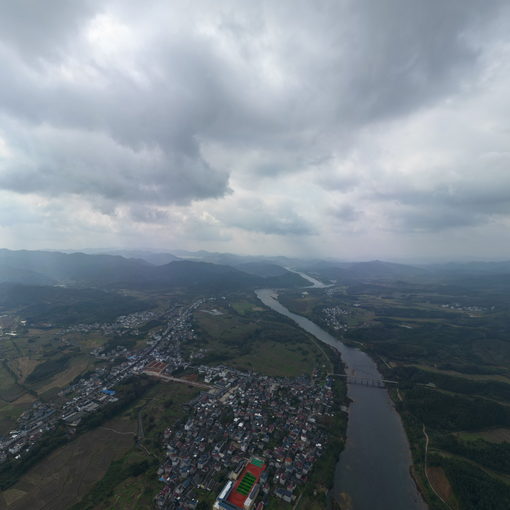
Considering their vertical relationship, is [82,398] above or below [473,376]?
below

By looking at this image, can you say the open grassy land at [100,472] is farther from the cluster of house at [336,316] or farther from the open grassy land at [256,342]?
the cluster of house at [336,316]

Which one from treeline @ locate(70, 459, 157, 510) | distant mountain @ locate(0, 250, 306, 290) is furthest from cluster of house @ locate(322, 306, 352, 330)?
treeline @ locate(70, 459, 157, 510)

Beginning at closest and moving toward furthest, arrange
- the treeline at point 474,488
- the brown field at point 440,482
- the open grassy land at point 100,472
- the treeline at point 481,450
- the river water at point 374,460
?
the open grassy land at point 100,472, the treeline at point 474,488, the river water at point 374,460, the brown field at point 440,482, the treeline at point 481,450

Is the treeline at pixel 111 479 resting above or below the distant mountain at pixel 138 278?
below

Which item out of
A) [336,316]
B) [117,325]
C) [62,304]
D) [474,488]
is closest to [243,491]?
[474,488]

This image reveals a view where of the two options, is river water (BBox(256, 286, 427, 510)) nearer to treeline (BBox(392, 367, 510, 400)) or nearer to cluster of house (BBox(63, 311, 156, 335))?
treeline (BBox(392, 367, 510, 400))

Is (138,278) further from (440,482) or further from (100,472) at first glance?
(440,482)

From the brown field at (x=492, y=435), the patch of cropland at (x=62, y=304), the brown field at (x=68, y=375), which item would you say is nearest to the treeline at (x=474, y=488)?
the brown field at (x=492, y=435)
